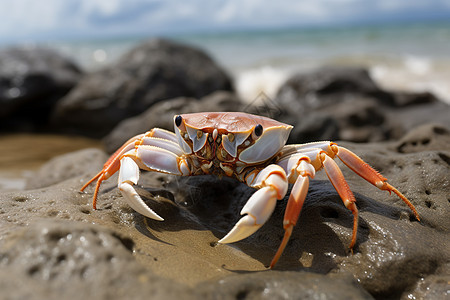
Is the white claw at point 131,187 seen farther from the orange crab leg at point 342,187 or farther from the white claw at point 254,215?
the orange crab leg at point 342,187

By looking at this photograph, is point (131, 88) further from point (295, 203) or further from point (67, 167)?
point (295, 203)

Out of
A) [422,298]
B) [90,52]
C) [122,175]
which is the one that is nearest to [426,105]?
[422,298]

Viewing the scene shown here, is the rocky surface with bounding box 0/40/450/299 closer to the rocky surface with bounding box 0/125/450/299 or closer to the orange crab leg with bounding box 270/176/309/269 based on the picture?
→ the rocky surface with bounding box 0/125/450/299

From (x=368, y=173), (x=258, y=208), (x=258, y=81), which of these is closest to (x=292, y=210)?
(x=258, y=208)

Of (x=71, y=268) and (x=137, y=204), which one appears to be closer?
(x=71, y=268)

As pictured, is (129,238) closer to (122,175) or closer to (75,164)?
(122,175)

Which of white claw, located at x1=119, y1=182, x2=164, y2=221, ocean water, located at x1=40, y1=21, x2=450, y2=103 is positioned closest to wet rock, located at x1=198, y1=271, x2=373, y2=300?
white claw, located at x1=119, y1=182, x2=164, y2=221

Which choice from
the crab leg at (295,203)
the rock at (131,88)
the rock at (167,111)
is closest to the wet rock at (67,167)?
the rock at (167,111)
